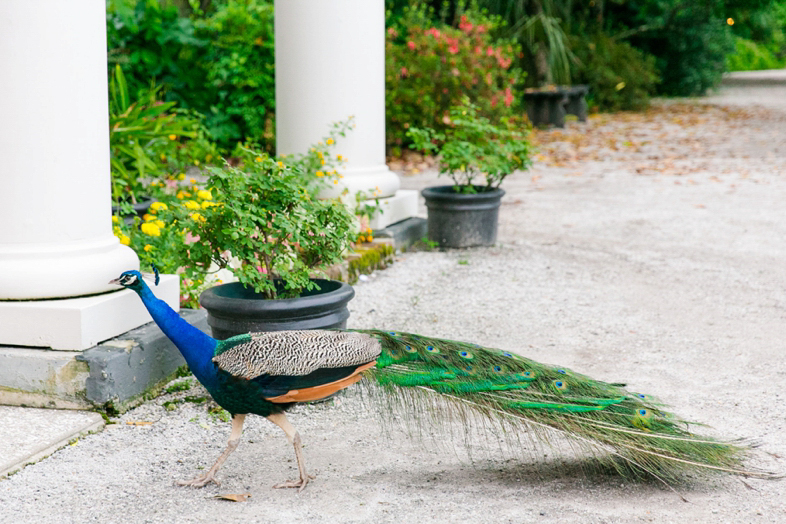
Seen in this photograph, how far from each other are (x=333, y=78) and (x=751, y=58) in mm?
35949

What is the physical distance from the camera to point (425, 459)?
11.7 ft

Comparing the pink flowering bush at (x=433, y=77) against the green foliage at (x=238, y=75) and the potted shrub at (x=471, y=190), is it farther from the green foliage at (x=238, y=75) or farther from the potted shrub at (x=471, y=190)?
the potted shrub at (x=471, y=190)

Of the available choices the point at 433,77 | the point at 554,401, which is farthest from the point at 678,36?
the point at 554,401

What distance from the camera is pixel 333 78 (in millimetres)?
6559

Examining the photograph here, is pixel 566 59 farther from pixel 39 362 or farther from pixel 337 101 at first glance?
pixel 39 362

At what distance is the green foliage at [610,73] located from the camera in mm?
19984

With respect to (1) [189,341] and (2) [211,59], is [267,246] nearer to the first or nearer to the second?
(1) [189,341]

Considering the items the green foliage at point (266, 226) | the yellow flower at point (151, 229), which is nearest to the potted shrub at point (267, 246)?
the green foliage at point (266, 226)

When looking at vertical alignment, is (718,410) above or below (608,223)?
below

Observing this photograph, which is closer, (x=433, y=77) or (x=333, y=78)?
(x=333, y=78)

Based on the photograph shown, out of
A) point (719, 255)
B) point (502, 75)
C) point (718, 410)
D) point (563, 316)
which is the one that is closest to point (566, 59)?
point (502, 75)

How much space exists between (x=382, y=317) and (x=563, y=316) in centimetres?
110

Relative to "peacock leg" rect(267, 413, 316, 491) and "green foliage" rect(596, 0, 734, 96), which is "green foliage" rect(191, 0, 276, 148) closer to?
"peacock leg" rect(267, 413, 316, 491)

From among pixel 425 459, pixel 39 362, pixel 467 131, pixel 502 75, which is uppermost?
pixel 502 75
